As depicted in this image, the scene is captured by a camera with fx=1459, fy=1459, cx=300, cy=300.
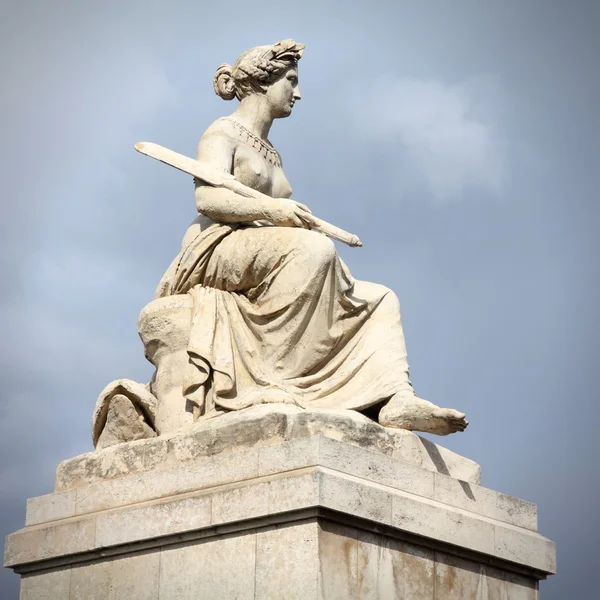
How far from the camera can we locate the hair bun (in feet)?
39.2

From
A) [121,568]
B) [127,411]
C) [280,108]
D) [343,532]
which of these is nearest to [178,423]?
[127,411]

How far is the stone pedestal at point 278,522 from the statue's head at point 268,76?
3059mm

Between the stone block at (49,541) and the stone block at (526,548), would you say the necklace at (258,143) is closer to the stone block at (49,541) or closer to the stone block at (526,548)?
the stone block at (49,541)

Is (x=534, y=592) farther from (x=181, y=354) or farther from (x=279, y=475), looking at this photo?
(x=181, y=354)

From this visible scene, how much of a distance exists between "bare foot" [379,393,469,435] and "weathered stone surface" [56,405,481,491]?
0.29ft

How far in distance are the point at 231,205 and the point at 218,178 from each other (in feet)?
0.86

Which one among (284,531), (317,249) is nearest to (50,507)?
(284,531)

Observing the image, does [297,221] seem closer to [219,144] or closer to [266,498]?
[219,144]

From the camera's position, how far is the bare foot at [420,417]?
33.1 feet

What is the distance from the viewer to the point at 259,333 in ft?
35.2

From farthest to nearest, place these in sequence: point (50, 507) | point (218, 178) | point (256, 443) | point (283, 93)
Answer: point (283, 93) → point (218, 178) → point (50, 507) → point (256, 443)

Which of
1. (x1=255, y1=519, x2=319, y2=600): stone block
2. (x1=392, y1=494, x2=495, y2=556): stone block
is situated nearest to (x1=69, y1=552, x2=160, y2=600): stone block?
(x1=255, y1=519, x2=319, y2=600): stone block

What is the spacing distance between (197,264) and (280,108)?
5.38ft

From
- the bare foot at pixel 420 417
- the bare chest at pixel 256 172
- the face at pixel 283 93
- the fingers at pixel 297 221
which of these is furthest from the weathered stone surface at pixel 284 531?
the face at pixel 283 93
